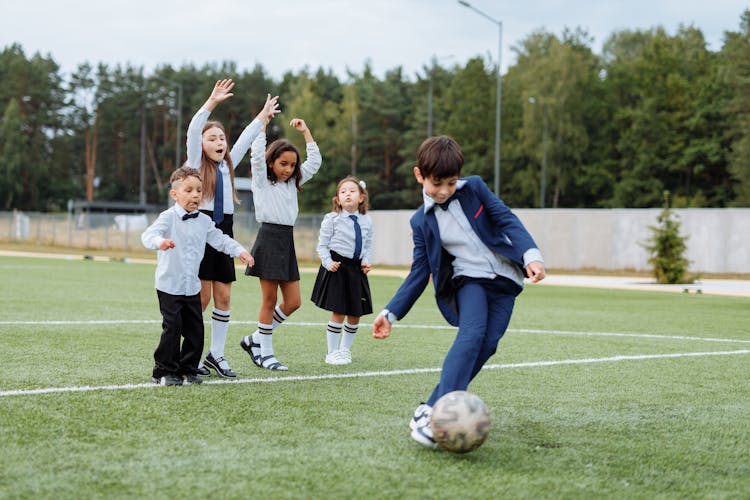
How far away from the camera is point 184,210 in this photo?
620cm

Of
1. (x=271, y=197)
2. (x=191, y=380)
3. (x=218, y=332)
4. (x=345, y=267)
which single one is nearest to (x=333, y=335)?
(x=345, y=267)

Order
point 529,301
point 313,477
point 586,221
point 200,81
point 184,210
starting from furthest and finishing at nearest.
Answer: point 200,81, point 586,221, point 529,301, point 184,210, point 313,477

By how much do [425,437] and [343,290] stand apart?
365 cm

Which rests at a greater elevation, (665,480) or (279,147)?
(279,147)

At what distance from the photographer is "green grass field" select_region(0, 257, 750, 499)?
12.3 feet

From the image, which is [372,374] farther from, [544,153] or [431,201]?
[544,153]

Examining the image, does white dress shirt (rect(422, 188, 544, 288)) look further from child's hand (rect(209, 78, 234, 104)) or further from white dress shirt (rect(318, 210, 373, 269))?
white dress shirt (rect(318, 210, 373, 269))

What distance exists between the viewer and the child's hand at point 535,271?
4520 millimetres

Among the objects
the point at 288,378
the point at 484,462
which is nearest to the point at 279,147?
the point at 288,378

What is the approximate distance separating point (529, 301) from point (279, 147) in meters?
10.1

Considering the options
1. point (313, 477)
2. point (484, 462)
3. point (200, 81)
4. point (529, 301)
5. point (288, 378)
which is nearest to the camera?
point (313, 477)

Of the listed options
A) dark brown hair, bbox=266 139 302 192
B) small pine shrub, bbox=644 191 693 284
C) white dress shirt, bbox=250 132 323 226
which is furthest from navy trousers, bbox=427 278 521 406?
small pine shrub, bbox=644 191 693 284

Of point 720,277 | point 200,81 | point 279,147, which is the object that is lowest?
point 720,277

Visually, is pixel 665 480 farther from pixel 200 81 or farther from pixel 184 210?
pixel 200 81
